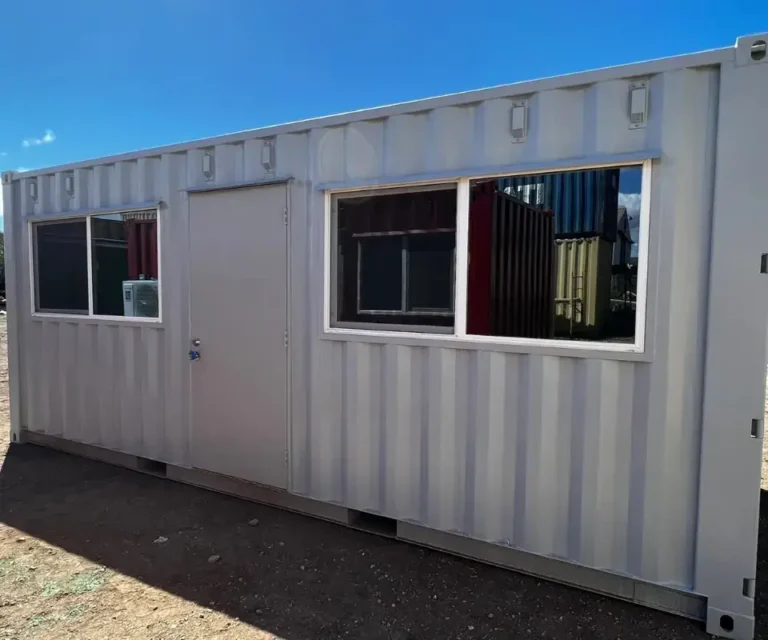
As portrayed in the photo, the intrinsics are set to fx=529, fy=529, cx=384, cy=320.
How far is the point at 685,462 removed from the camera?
2.58 metres

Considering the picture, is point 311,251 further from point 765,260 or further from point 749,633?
point 749,633

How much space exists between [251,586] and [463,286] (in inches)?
80.9

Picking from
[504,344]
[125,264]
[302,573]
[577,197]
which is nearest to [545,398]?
[504,344]

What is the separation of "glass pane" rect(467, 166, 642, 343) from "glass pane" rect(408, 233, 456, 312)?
5.5 inches

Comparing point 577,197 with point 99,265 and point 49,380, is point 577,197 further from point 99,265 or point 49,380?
point 49,380

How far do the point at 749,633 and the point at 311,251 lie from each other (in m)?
3.14

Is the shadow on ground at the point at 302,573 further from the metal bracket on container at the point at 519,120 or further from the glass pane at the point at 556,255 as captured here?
the metal bracket on container at the point at 519,120

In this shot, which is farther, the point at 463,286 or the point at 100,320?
the point at 100,320

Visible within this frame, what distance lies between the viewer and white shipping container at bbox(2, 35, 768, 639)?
248 cm

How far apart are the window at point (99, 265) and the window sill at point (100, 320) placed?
45mm

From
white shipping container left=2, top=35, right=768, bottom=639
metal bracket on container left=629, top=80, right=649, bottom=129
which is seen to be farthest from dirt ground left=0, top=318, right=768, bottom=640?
metal bracket on container left=629, top=80, right=649, bottom=129

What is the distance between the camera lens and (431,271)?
10.5 feet

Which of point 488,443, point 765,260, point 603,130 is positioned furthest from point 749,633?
point 603,130

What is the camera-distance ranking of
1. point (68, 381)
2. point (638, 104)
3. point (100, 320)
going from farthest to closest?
1. point (68, 381)
2. point (100, 320)
3. point (638, 104)
